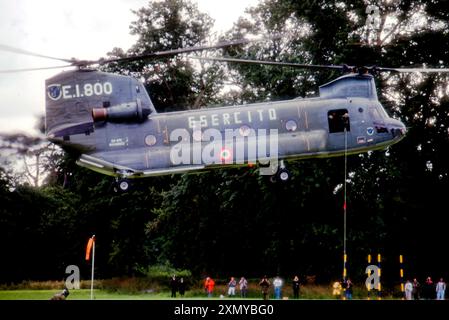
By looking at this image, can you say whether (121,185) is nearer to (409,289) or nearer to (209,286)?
(209,286)

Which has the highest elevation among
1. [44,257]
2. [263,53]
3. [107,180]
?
[263,53]

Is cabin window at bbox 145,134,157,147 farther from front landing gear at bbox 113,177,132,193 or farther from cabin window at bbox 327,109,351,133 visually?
cabin window at bbox 327,109,351,133

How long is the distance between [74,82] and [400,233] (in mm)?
22353

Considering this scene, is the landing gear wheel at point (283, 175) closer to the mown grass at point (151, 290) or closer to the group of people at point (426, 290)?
the group of people at point (426, 290)

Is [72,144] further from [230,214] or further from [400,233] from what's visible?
[400,233]

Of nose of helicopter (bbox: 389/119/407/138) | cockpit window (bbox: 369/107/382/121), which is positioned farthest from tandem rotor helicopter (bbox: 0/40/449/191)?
nose of helicopter (bbox: 389/119/407/138)

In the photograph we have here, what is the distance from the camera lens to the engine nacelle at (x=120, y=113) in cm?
1545

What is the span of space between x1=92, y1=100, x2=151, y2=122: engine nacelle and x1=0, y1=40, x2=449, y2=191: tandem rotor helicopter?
3 centimetres

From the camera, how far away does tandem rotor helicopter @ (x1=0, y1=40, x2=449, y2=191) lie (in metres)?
15.3

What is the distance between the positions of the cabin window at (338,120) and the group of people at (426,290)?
41.5 ft
